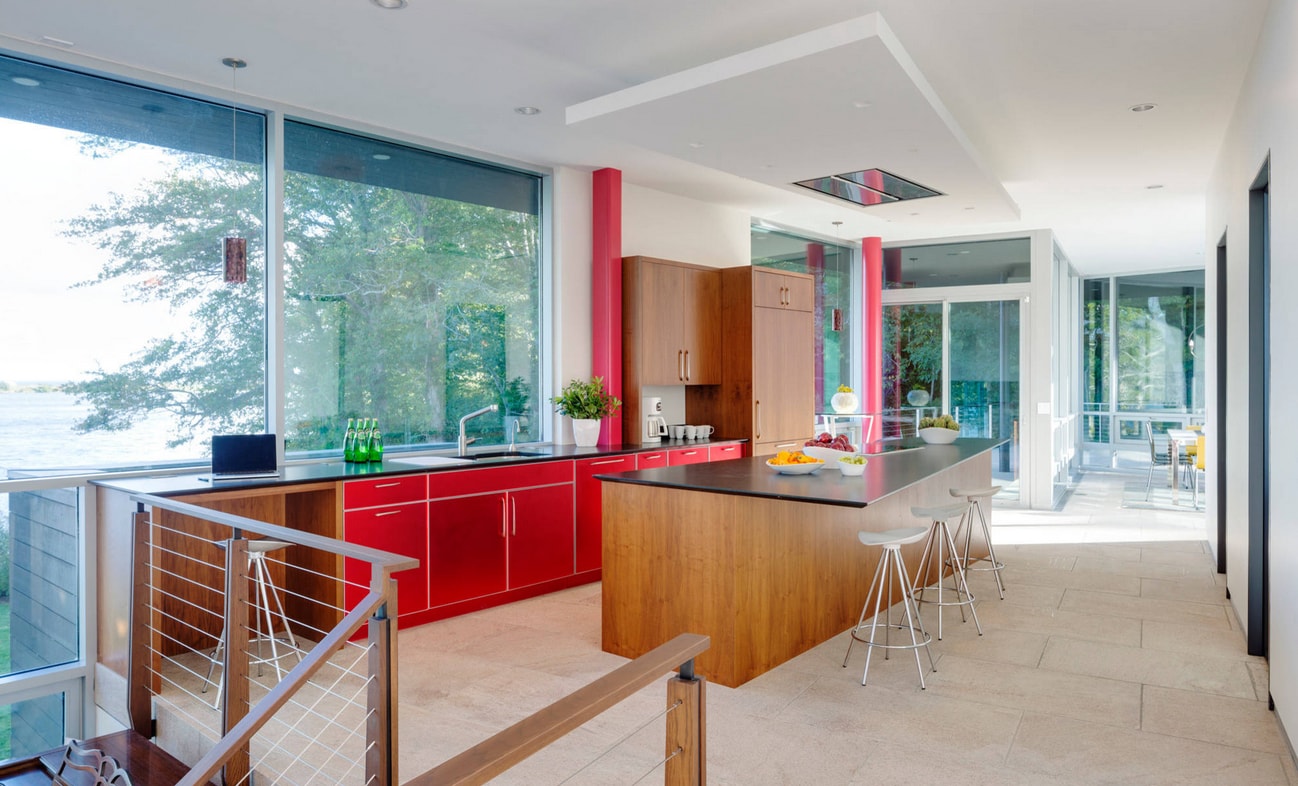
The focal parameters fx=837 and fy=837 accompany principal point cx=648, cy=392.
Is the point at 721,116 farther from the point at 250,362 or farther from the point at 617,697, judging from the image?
the point at 617,697

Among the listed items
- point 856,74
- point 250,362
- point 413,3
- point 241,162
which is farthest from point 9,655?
point 856,74

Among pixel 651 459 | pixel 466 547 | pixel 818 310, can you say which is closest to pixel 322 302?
pixel 466 547

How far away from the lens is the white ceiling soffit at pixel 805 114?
3371 mm

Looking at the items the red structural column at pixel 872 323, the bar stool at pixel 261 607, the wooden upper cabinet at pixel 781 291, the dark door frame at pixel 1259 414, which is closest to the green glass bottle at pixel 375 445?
the bar stool at pixel 261 607

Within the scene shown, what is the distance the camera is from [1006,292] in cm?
904

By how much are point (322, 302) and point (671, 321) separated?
2709 mm

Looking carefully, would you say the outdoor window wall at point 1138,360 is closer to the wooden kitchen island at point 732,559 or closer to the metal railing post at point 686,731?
the wooden kitchen island at point 732,559

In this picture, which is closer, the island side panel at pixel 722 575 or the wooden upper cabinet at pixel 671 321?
the island side panel at pixel 722 575

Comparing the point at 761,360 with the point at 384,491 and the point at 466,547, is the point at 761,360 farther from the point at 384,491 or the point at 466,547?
the point at 384,491

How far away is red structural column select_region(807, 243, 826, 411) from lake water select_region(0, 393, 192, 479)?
6263 millimetres

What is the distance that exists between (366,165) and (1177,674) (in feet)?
16.9

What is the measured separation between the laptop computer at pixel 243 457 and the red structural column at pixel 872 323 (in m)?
6.86

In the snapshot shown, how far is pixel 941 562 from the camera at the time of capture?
4809mm

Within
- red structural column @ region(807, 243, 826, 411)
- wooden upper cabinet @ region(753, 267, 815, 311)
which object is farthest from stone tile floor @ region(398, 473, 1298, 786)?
red structural column @ region(807, 243, 826, 411)
